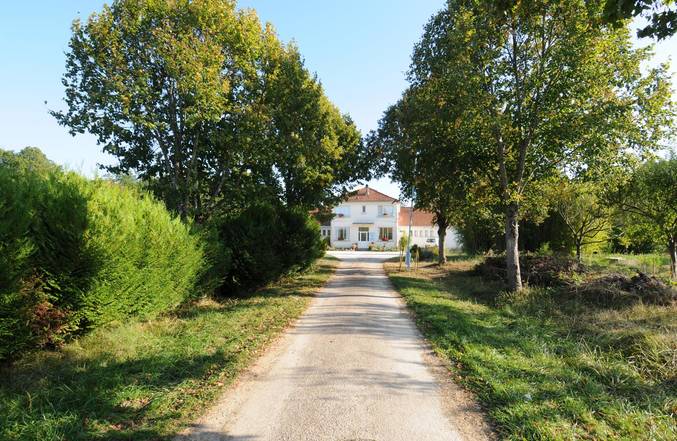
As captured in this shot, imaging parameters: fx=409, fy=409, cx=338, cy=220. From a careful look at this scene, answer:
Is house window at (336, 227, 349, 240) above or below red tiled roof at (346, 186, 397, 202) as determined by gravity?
below

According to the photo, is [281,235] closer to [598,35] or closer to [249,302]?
[249,302]

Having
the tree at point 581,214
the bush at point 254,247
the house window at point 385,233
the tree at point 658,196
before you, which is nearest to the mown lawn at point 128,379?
the bush at point 254,247

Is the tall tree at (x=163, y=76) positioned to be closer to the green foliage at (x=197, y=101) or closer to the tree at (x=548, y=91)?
the green foliage at (x=197, y=101)

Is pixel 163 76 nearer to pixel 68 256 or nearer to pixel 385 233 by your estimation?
pixel 68 256

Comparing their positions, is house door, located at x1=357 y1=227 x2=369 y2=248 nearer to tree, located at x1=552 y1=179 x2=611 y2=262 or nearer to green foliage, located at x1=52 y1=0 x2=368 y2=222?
tree, located at x1=552 y1=179 x2=611 y2=262

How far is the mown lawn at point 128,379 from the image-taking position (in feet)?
12.9

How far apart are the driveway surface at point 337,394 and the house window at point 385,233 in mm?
49405

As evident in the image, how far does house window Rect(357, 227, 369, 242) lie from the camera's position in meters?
58.2

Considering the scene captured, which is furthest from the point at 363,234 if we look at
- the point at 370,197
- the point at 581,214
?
the point at 581,214

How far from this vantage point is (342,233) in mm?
59219

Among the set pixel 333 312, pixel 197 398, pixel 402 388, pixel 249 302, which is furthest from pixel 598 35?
pixel 197 398

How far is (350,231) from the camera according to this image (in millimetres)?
58688

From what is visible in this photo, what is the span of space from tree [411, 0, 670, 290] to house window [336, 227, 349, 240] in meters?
45.4

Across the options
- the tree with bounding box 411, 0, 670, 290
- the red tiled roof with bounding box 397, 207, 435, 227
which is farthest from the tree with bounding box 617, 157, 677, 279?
the red tiled roof with bounding box 397, 207, 435, 227
